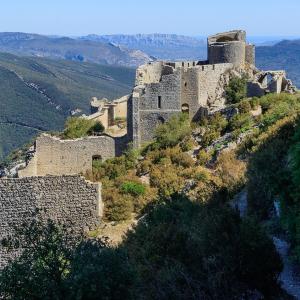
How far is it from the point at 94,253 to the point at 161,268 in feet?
4.60

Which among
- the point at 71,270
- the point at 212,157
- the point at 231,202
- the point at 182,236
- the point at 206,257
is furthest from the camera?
the point at 212,157

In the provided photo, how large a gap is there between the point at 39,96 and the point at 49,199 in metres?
120

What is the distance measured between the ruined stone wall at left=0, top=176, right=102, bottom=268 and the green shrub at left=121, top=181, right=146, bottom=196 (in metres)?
2.15

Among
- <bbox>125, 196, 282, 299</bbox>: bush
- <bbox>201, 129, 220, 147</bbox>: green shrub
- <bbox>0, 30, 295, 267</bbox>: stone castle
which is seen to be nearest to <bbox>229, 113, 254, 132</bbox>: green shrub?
<bbox>201, 129, 220, 147</bbox>: green shrub

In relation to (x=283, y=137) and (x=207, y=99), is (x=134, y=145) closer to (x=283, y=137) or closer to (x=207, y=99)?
(x=207, y=99)

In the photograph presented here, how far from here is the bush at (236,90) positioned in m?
24.2

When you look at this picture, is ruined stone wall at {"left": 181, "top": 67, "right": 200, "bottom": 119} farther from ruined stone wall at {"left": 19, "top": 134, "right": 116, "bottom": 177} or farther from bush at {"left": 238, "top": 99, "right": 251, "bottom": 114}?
ruined stone wall at {"left": 19, "top": 134, "right": 116, "bottom": 177}

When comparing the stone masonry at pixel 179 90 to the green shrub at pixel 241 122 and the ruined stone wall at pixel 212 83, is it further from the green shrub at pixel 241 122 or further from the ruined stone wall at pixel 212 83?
the green shrub at pixel 241 122

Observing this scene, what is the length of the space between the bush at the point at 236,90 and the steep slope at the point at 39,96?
74.2 m

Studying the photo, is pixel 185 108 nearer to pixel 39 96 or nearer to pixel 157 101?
pixel 157 101

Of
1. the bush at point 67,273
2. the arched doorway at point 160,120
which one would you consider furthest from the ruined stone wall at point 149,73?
the bush at point 67,273

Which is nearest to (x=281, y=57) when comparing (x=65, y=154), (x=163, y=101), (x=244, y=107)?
(x=163, y=101)

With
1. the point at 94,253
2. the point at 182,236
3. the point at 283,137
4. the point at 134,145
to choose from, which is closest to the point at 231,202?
the point at 283,137

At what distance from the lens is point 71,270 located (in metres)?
8.84
